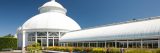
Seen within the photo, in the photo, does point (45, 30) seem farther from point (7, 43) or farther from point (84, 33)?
point (84, 33)

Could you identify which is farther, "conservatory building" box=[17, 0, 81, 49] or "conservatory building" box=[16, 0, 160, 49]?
"conservatory building" box=[17, 0, 81, 49]

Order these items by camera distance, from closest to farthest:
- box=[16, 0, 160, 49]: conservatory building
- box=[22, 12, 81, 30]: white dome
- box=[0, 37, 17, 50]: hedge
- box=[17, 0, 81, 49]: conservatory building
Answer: box=[16, 0, 160, 49]: conservatory building → box=[17, 0, 81, 49]: conservatory building → box=[0, 37, 17, 50]: hedge → box=[22, 12, 81, 30]: white dome

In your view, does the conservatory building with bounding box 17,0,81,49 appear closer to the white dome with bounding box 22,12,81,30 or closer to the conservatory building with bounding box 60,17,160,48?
the white dome with bounding box 22,12,81,30

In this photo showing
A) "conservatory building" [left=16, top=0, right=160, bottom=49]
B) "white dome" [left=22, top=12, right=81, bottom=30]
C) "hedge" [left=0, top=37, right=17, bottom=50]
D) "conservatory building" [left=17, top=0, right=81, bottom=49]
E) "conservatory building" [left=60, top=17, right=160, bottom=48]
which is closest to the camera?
"conservatory building" [left=60, top=17, right=160, bottom=48]

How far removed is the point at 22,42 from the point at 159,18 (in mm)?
40692

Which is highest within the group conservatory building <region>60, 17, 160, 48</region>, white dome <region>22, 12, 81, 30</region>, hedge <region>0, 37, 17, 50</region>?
white dome <region>22, 12, 81, 30</region>

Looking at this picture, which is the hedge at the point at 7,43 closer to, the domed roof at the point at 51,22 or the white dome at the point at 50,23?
the domed roof at the point at 51,22

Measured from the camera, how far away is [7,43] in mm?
65125

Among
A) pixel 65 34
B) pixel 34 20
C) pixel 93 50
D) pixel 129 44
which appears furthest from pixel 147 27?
pixel 34 20

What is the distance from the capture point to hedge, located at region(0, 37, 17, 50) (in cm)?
6394

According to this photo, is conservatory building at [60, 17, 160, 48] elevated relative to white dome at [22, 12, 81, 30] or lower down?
lower down

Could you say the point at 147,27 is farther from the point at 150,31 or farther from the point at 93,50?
the point at 93,50

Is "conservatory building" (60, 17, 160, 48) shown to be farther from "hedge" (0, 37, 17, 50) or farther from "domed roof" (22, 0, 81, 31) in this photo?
"hedge" (0, 37, 17, 50)

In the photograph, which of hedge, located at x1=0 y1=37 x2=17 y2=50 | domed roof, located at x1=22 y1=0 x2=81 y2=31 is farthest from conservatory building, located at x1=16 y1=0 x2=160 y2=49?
hedge, located at x1=0 y1=37 x2=17 y2=50
